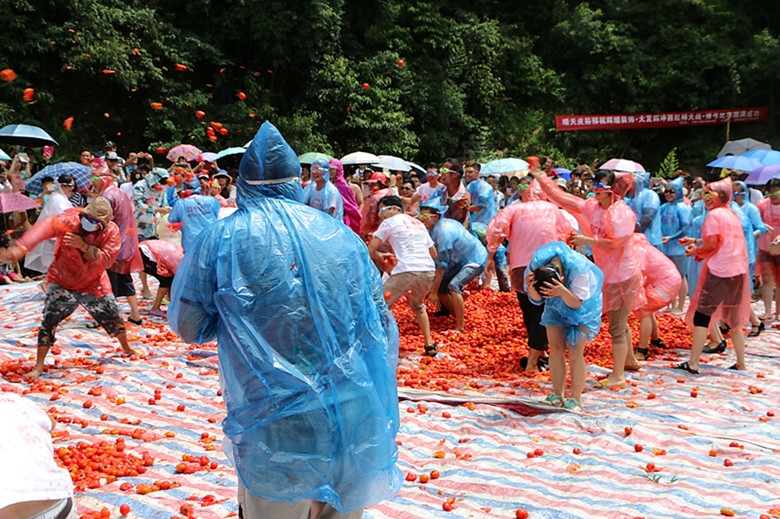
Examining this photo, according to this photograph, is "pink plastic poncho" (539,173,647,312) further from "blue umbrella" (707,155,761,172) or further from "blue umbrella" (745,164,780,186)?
"blue umbrella" (707,155,761,172)

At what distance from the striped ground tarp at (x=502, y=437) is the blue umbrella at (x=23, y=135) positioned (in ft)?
25.3

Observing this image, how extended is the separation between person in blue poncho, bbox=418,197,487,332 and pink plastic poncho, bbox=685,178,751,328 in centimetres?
281

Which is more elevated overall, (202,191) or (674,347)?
(202,191)

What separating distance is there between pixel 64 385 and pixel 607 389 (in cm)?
525

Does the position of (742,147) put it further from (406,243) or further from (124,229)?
(124,229)

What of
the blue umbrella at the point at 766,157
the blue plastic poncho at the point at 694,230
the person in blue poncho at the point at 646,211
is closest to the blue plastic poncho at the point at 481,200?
the person in blue poncho at the point at 646,211

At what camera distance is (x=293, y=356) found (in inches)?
Result: 114

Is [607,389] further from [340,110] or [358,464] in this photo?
[340,110]

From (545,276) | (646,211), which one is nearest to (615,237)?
(545,276)

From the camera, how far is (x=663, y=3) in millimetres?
28219

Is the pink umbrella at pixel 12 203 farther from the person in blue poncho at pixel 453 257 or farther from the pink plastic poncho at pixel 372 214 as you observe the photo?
the person in blue poncho at pixel 453 257

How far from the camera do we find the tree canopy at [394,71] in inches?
813

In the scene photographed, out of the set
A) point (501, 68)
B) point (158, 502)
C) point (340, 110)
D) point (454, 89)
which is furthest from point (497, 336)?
point (501, 68)

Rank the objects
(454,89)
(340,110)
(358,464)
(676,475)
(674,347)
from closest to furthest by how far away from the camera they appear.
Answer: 1. (358,464)
2. (676,475)
3. (674,347)
4. (340,110)
5. (454,89)
